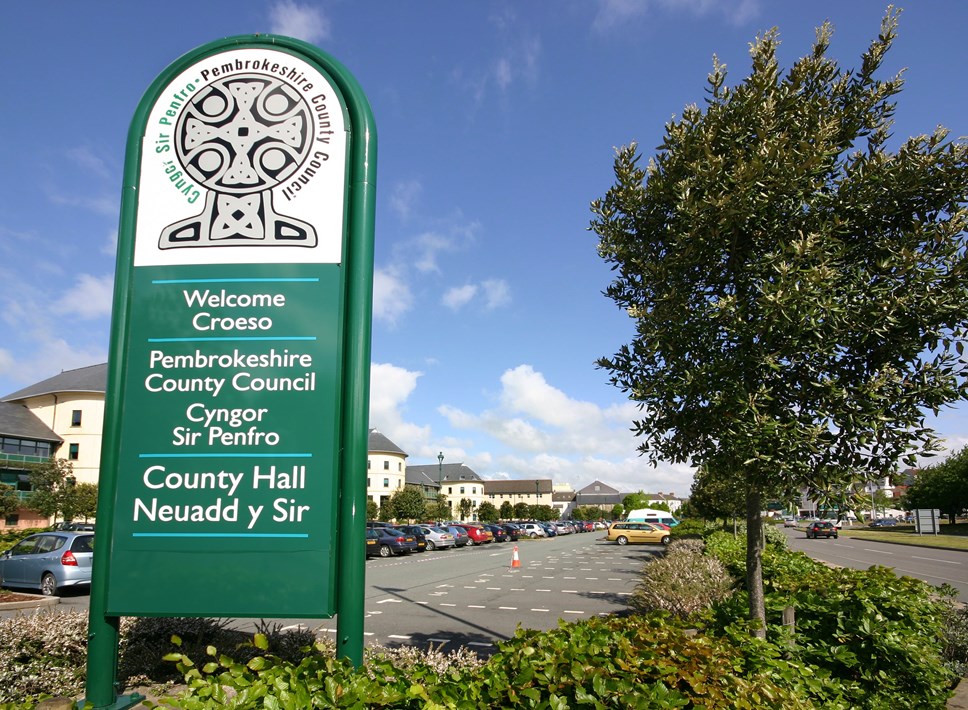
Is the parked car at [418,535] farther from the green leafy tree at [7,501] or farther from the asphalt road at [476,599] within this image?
the green leafy tree at [7,501]

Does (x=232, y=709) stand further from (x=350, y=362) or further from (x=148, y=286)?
(x=148, y=286)

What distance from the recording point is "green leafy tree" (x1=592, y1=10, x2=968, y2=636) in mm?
4598

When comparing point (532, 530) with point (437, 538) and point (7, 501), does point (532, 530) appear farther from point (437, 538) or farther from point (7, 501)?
point (7, 501)

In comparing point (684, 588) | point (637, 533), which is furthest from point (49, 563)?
point (637, 533)

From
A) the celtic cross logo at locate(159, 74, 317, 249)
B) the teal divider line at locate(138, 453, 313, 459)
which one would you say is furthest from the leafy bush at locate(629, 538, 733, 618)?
the celtic cross logo at locate(159, 74, 317, 249)

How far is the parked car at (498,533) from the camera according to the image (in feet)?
147

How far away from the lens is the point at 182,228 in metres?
4.17

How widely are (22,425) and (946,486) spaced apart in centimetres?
8239

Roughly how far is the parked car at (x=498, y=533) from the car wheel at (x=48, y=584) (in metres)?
30.9

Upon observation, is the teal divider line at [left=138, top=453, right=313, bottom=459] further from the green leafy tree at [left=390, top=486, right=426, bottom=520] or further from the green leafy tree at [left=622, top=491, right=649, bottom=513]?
the green leafy tree at [left=622, top=491, right=649, bottom=513]

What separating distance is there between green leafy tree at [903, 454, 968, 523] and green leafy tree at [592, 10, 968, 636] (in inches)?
2545

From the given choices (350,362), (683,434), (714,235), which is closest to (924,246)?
(714,235)

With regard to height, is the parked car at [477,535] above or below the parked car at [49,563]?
below

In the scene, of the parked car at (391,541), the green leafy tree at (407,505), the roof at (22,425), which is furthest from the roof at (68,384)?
the parked car at (391,541)
